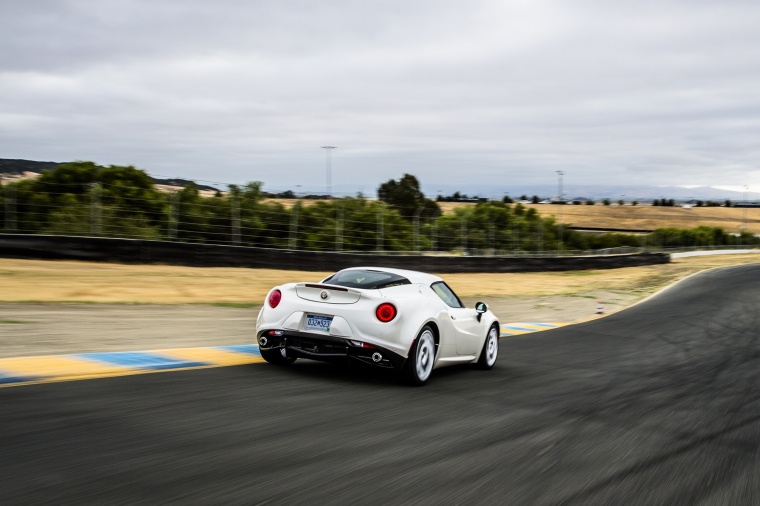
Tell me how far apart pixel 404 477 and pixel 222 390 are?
279 centimetres

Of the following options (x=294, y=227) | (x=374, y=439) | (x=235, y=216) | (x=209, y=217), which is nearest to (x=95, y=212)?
(x=209, y=217)

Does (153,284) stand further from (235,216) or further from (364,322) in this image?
(364,322)

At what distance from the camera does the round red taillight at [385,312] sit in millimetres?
7605

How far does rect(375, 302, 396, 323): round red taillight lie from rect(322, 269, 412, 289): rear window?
413 millimetres

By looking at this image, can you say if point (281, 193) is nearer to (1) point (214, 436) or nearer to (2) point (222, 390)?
(2) point (222, 390)

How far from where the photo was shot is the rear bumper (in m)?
7.59

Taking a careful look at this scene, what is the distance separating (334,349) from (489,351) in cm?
298

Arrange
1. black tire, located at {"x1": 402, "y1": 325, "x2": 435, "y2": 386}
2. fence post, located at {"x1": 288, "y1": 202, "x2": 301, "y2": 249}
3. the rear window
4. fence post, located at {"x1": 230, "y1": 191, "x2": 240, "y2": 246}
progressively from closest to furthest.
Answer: black tire, located at {"x1": 402, "y1": 325, "x2": 435, "y2": 386} < the rear window < fence post, located at {"x1": 230, "y1": 191, "x2": 240, "y2": 246} < fence post, located at {"x1": 288, "y1": 202, "x2": 301, "y2": 249}

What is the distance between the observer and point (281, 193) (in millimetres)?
28422

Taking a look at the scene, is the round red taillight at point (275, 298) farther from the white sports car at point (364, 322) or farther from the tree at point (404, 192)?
the tree at point (404, 192)

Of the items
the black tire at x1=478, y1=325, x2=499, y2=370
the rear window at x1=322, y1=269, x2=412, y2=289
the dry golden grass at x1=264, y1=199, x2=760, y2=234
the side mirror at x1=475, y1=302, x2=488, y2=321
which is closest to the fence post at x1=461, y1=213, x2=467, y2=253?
the black tire at x1=478, y1=325, x2=499, y2=370

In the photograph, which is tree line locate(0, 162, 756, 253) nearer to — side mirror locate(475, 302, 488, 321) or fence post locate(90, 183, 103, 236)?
fence post locate(90, 183, 103, 236)

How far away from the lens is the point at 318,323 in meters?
7.71

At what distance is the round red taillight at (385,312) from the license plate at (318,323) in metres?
0.47
